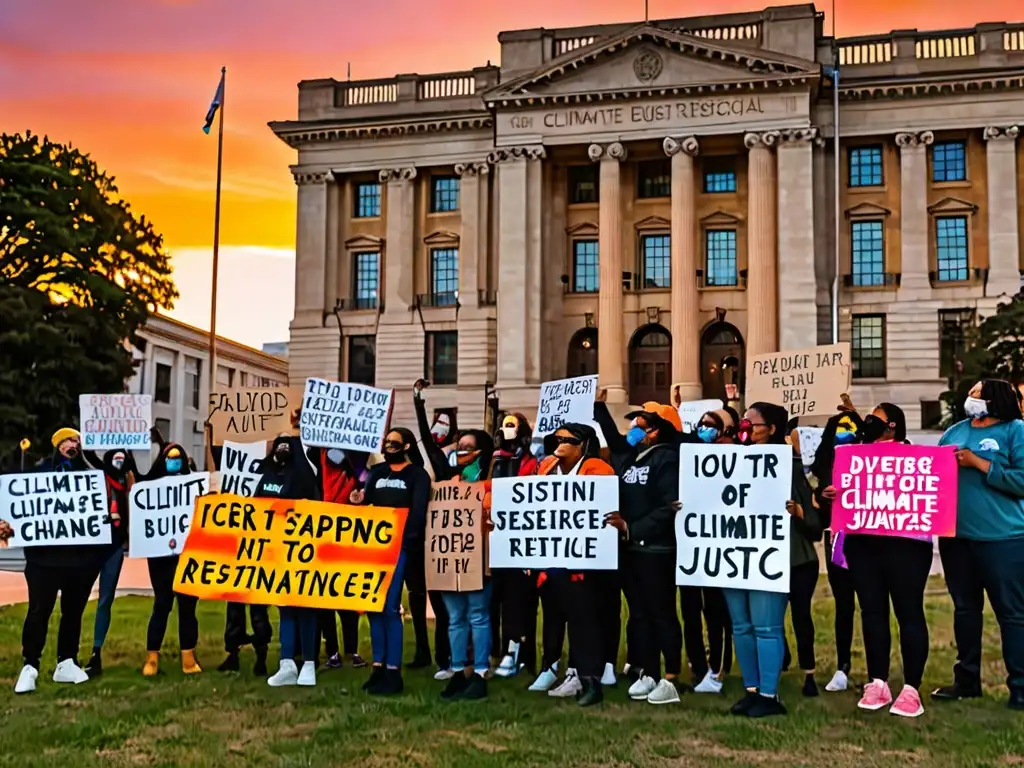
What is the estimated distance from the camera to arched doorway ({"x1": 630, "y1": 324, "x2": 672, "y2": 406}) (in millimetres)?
48156

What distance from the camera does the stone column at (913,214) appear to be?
1781 inches

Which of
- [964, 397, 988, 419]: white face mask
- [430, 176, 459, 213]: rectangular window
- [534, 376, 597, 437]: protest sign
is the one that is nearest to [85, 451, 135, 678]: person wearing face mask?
[534, 376, 597, 437]: protest sign

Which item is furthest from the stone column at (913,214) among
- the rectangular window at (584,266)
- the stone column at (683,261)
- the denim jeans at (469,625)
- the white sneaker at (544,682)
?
the denim jeans at (469,625)

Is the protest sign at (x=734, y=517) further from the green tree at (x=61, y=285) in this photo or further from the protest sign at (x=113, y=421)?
the green tree at (x=61, y=285)

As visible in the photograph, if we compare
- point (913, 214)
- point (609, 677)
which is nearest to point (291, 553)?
point (609, 677)

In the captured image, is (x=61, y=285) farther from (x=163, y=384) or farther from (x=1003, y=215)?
(x=1003, y=215)

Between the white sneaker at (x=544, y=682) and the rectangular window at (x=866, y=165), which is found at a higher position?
the rectangular window at (x=866, y=165)

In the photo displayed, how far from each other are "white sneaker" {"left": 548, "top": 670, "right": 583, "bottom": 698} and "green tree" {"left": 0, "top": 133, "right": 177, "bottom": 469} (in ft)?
94.7

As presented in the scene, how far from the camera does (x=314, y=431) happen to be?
10.9 metres

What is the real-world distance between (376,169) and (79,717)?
1765 inches

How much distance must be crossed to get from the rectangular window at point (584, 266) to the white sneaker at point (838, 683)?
131ft

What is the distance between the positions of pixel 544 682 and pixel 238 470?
424 centimetres

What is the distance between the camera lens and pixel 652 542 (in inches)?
356

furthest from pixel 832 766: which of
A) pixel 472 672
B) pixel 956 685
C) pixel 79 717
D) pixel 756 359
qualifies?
pixel 756 359
